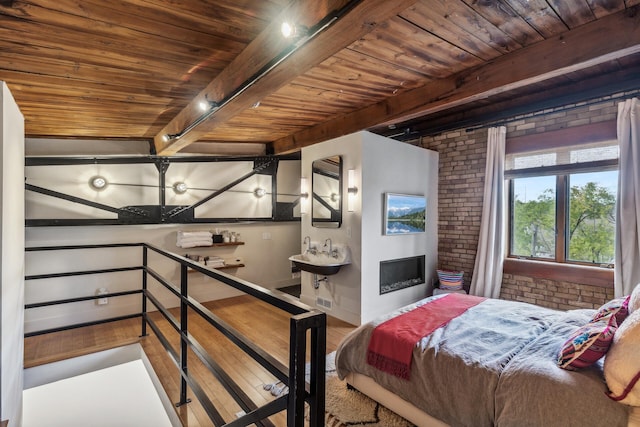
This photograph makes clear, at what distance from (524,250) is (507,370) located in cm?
325

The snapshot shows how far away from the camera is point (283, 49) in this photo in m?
1.94

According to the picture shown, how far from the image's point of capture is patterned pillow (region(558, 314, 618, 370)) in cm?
167

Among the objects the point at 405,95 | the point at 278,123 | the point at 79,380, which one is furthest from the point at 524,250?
the point at 79,380

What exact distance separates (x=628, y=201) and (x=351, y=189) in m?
3.03

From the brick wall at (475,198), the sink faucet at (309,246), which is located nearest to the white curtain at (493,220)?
the brick wall at (475,198)

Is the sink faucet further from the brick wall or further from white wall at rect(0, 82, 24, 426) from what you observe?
white wall at rect(0, 82, 24, 426)

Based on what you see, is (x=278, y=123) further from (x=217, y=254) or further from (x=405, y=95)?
(x=217, y=254)

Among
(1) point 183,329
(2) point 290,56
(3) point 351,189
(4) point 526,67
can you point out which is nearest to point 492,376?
(1) point 183,329

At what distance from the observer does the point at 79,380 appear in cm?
334

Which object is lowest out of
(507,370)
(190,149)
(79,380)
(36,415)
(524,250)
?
(36,415)

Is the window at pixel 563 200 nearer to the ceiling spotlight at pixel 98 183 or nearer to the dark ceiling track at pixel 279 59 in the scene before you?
the dark ceiling track at pixel 279 59

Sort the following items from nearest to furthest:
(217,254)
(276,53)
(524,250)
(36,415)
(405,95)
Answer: (276,53) < (36,415) < (405,95) < (524,250) < (217,254)

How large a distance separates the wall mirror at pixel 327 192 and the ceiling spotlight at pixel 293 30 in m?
2.61

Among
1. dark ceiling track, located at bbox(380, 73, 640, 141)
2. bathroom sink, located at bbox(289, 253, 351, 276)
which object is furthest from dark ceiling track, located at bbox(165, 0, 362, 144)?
dark ceiling track, located at bbox(380, 73, 640, 141)
